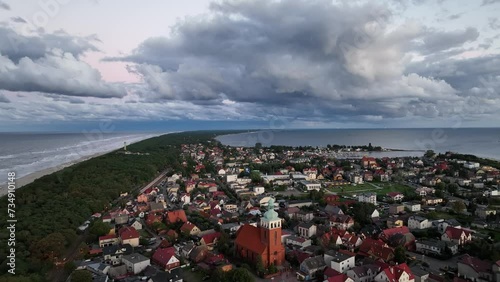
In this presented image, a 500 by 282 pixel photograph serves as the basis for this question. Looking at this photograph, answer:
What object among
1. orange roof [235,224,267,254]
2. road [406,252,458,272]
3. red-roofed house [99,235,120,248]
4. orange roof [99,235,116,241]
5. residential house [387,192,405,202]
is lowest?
road [406,252,458,272]

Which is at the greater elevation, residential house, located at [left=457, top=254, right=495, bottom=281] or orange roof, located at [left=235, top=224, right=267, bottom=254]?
orange roof, located at [left=235, top=224, right=267, bottom=254]

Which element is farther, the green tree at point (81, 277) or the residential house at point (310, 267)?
the residential house at point (310, 267)

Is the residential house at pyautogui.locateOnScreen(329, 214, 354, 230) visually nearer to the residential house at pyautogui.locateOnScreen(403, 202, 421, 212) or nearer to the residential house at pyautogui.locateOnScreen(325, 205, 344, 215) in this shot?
the residential house at pyautogui.locateOnScreen(325, 205, 344, 215)

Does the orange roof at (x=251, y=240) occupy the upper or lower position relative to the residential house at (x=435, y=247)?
upper

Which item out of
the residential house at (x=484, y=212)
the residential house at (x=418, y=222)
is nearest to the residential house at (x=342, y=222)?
the residential house at (x=418, y=222)

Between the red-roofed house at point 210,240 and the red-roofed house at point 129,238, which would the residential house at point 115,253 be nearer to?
the red-roofed house at point 129,238

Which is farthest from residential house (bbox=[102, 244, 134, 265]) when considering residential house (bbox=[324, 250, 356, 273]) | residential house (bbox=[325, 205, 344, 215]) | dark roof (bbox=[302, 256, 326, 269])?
residential house (bbox=[325, 205, 344, 215])
